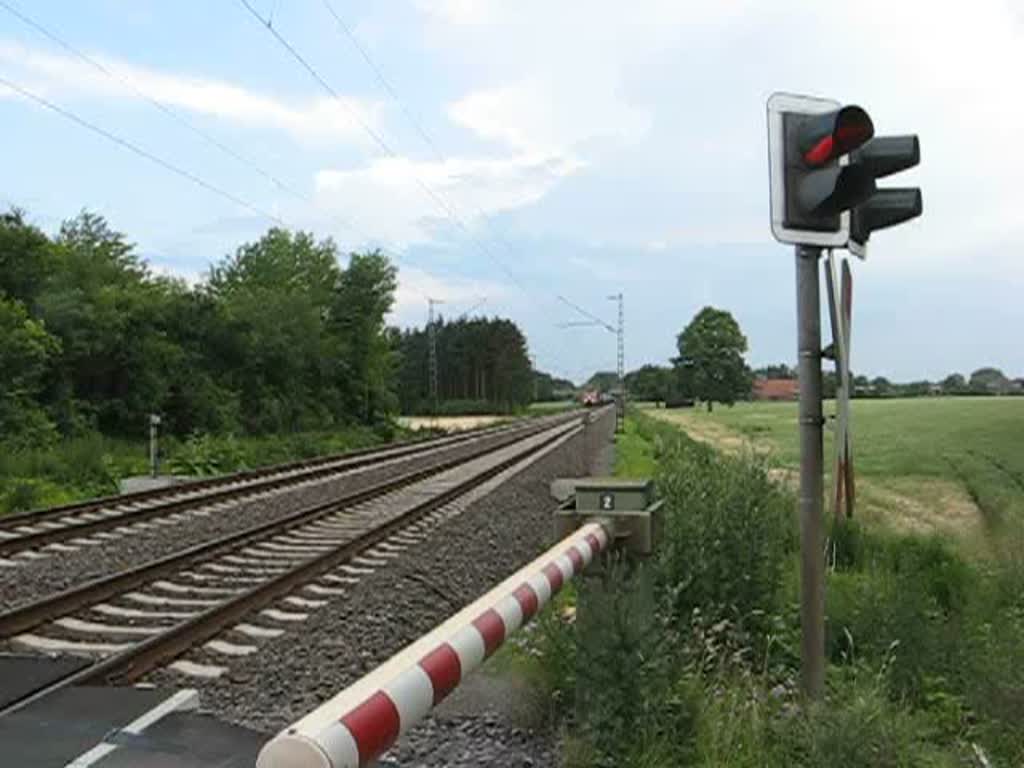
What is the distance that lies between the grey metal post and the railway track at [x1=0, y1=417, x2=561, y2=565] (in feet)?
30.2

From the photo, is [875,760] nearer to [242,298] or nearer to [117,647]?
[117,647]

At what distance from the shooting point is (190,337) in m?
39.8

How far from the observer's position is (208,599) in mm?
9539

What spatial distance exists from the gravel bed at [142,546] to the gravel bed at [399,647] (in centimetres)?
276

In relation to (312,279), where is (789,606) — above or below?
below

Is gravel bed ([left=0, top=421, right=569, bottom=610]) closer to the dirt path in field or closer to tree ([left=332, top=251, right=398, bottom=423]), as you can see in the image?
the dirt path in field

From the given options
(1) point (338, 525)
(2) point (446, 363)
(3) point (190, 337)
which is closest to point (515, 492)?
(1) point (338, 525)

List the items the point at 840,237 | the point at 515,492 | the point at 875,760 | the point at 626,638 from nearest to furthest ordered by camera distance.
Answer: the point at 875,760, the point at 626,638, the point at 840,237, the point at 515,492

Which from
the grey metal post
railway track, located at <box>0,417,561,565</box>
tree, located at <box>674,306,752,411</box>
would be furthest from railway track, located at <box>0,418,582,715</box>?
tree, located at <box>674,306,752,411</box>

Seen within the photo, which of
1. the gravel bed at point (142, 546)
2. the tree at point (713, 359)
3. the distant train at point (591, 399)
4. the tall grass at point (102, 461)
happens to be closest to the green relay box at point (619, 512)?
the gravel bed at point (142, 546)

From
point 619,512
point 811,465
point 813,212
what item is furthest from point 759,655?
point 813,212

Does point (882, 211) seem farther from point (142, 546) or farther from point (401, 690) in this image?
point (142, 546)

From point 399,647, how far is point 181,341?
109 feet

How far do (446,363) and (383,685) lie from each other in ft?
425
